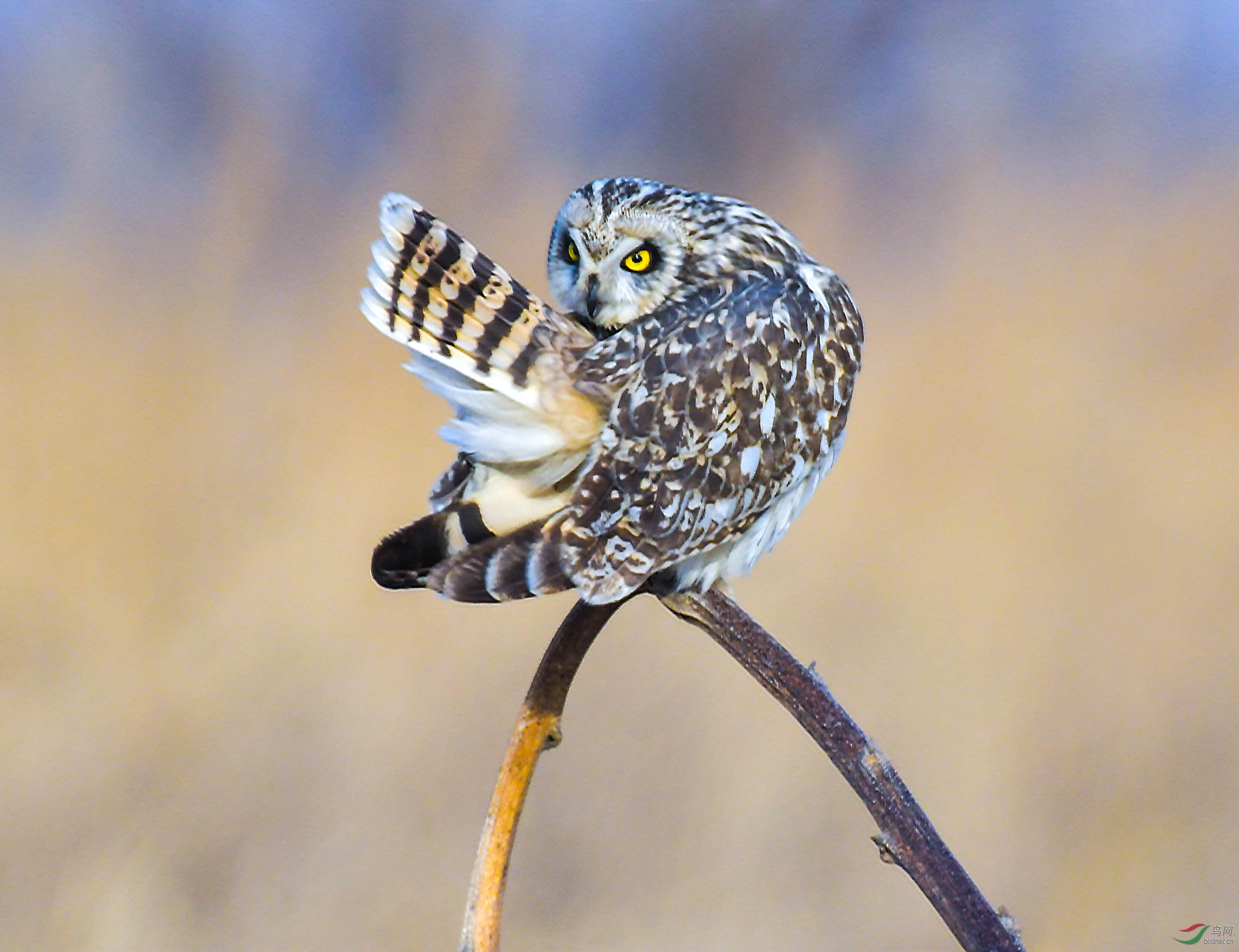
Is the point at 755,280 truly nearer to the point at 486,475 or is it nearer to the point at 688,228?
the point at 688,228

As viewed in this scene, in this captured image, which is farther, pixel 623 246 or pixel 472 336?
pixel 623 246

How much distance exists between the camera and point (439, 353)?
41.3 inches

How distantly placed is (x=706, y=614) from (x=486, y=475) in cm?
25

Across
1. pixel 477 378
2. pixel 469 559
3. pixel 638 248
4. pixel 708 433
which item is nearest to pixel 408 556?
pixel 469 559

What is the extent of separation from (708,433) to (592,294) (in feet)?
0.69

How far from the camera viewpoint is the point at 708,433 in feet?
3.75

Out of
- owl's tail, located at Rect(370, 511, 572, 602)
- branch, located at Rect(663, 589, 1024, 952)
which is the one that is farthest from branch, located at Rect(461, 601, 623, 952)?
branch, located at Rect(663, 589, 1024, 952)

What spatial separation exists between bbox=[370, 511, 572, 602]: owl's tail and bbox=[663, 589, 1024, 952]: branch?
0.20 m

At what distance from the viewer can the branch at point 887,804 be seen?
87cm

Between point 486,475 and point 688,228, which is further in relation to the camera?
point 688,228

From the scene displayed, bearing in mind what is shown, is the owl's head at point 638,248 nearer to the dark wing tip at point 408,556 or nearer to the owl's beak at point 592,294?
the owl's beak at point 592,294

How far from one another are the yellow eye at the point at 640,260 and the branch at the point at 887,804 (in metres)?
0.45

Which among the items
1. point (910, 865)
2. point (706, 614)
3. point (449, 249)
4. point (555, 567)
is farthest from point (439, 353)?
point (910, 865)

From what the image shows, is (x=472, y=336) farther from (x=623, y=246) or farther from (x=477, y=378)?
(x=623, y=246)
